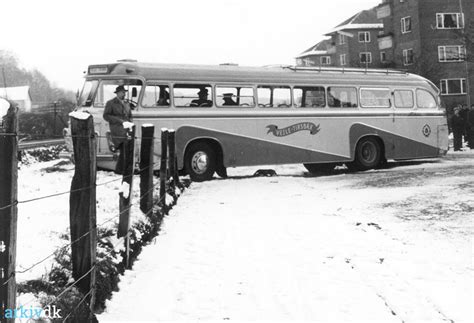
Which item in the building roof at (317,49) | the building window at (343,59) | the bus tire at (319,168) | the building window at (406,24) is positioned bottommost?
the bus tire at (319,168)

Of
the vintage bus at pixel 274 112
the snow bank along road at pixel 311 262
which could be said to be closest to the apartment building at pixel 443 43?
the vintage bus at pixel 274 112

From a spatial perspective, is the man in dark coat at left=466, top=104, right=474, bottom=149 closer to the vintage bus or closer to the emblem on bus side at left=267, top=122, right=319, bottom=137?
the vintage bus

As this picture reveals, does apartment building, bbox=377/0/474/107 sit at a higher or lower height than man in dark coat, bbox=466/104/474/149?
higher

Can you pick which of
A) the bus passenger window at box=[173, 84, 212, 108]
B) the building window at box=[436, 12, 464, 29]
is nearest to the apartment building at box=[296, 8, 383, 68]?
the building window at box=[436, 12, 464, 29]

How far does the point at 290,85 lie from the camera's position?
1653cm

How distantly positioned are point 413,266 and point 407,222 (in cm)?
234

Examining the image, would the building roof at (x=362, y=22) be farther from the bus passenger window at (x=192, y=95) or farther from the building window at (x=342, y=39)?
the bus passenger window at (x=192, y=95)

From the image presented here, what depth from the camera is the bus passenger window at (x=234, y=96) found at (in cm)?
1535

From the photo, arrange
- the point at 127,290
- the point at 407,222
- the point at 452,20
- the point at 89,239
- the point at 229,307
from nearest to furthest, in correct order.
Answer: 1. the point at 89,239
2. the point at 229,307
3. the point at 127,290
4. the point at 407,222
5. the point at 452,20

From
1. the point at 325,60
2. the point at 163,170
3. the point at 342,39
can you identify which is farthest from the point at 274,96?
A: the point at 325,60

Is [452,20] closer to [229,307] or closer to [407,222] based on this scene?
[407,222]

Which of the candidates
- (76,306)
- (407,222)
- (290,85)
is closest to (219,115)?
(290,85)

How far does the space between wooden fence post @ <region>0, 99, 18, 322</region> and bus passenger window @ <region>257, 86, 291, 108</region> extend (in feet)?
43.4

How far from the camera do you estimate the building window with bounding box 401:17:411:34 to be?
50.4 meters
